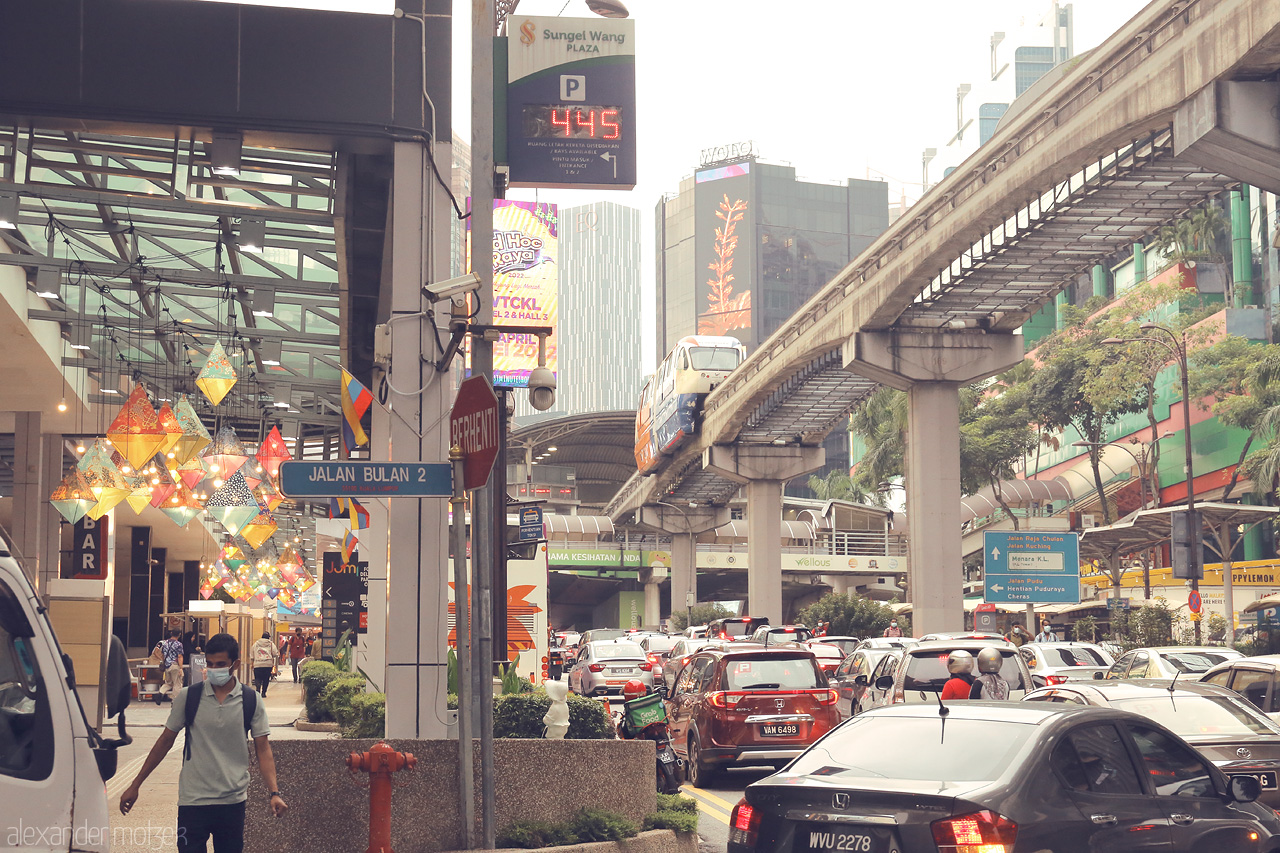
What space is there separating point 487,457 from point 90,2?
5743mm

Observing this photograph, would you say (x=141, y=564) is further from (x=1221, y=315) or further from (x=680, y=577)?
(x=1221, y=315)

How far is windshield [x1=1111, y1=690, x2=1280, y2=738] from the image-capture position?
37.1ft

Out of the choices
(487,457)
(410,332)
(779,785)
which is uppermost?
(410,332)

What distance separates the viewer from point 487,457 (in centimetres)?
914

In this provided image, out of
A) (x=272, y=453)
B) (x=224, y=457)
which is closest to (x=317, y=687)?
(x=272, y=453)

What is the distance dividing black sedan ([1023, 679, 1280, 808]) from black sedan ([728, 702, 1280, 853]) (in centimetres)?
288

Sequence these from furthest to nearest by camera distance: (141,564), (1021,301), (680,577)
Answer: (680,577) < (141,564) < (1021,301)

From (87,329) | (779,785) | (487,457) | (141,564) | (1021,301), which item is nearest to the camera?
(779,785)

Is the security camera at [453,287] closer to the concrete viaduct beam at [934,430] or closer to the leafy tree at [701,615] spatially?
the concrete viaduct beam at [934,430]

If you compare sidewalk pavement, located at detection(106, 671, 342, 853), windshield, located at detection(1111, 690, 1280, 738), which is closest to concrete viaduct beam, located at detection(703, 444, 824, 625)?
sidewalk pavement, located at detection(106, 671, 342, 853)

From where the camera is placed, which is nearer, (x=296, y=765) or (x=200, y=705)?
(x=200, y=705)

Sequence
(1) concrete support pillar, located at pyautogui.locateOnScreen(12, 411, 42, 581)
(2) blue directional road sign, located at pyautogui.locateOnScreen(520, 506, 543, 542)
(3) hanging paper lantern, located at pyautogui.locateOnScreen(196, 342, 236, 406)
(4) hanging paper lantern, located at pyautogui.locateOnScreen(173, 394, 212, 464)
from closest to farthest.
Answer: (3) hanging paper lantern, located at pyautogui.locateOnScreen(196, 342, 236, 406) < (4) hanging paper lantern, located at pyautogui.locateOnScreen(173, 394, 212, 464) < (2) blue directional road sign, located at pyautogui.locateOnScreen(520, 506, 543, 542) < (1) concrete support pillar, located at pyautogui.locateOnScreen(12, 411, 42, 581)

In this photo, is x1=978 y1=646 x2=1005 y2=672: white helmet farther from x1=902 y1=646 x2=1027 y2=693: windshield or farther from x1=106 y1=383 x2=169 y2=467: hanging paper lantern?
x1=106 y1=383 x2=169 y2=467: hanging paper lantern

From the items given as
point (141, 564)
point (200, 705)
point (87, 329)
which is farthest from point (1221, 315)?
point (200, 705)
